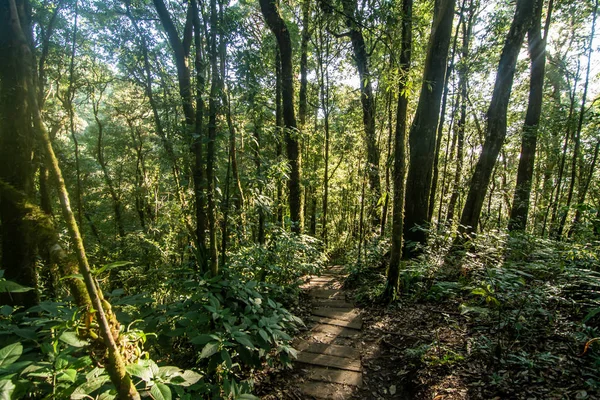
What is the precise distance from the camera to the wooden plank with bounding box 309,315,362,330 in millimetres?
4293

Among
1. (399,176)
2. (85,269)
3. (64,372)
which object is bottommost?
(64,372)

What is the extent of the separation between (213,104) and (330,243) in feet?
41.0

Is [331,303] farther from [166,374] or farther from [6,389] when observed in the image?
[6,389]

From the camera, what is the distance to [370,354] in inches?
141

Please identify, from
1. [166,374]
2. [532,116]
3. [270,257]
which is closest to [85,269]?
[166,374]

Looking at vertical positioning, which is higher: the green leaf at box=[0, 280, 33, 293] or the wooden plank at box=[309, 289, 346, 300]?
the green leaf at box=[0, 280, 33, 293]

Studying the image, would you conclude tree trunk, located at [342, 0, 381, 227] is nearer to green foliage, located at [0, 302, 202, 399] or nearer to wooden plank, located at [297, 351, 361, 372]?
wooden plank, located at [297, 351, 361, 372]

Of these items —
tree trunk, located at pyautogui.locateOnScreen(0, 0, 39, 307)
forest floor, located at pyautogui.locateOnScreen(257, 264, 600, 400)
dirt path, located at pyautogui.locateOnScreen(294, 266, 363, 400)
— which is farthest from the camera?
tree trunk, located at pyautogui.locateOnScreen(0, 0, 39, 307)

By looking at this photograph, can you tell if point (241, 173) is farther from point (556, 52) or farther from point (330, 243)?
point (556, 52)

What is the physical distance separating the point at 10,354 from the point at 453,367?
11.7 ft

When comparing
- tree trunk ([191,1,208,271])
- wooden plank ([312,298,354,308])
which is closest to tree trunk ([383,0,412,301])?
wooden plank ([312,298,354,308])

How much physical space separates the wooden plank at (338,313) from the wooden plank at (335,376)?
4.57 feet

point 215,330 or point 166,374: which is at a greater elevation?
point 166,374

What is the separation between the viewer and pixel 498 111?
5.97 m
